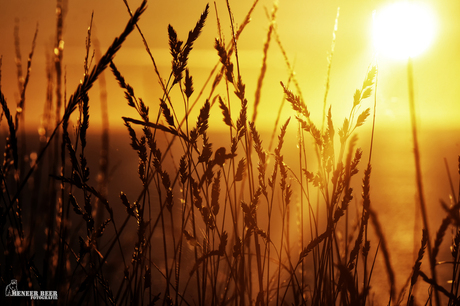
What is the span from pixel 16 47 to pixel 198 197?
105 centimetres

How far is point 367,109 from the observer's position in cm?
107

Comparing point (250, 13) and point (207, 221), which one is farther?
point (250, 13)

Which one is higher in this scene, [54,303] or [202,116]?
[202,116]

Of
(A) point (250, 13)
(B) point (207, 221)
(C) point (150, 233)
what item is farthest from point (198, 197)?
(A) point (250, 13)

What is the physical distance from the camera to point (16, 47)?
1508 millimetres

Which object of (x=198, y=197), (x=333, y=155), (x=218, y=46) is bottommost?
(x=198, y=197)

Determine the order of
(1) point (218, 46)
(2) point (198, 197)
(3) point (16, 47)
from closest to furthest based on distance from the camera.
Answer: (1) point (218, 46) < (2) point (198, 197) < (3) point (16, 47)

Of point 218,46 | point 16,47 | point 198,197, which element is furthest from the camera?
point 16,47

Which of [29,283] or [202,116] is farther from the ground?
[202,116]

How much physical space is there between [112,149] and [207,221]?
0.47 meters

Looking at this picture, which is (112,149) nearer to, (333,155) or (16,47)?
(16,47)

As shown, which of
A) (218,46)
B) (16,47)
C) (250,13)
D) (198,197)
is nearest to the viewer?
(218,46)

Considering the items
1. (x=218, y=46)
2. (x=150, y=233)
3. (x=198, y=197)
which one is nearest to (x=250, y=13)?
(x=218, y=46)

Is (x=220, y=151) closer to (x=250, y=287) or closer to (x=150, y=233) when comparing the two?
(x=150, y=233)
